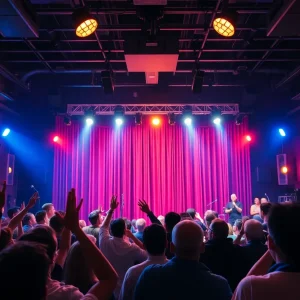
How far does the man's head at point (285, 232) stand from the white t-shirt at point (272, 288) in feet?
0.21

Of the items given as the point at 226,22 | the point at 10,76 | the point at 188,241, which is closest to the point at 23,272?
the point at 188,241

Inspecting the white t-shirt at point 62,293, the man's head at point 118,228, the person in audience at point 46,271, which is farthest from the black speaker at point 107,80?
the white t-shirt at point 62,293

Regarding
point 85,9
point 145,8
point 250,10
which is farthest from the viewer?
point 250,10

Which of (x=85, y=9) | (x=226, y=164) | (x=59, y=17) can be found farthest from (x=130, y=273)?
(x=226, y=164)

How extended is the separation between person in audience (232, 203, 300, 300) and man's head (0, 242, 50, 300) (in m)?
0.73

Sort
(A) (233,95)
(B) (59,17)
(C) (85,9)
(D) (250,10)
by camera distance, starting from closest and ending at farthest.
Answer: (C) (85,9), (D) (250,10), (B) (59,17), (A) (233,95)

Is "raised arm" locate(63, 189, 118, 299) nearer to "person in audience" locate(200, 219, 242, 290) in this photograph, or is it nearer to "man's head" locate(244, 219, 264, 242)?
"person in audience" locate(200, 219, 242, 290)

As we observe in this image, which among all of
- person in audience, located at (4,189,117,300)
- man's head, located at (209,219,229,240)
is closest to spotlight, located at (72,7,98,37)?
man's head, located at (209,219,229,240)

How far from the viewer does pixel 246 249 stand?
9.05 ft

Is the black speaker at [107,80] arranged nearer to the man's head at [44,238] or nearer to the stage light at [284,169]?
the stage light at [284,169]

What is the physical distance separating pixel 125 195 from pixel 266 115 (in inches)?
211

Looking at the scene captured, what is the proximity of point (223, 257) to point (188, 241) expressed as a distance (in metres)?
1.06

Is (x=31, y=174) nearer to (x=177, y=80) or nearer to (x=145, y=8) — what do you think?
(x=177, y=80)

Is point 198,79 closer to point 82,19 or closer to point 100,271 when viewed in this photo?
point 82,19
